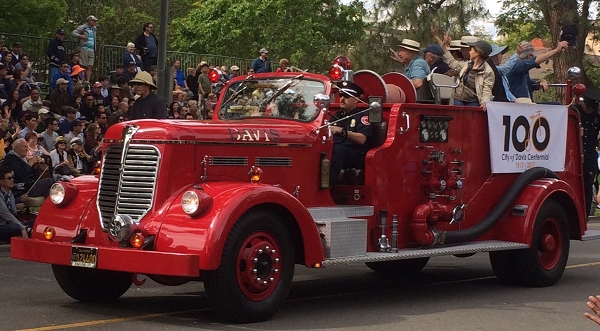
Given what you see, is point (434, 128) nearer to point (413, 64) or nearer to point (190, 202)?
point (413, 64)

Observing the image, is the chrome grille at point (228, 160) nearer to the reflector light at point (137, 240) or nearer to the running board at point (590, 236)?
the reflector light at point (137, 240)

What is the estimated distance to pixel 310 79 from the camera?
10461mm

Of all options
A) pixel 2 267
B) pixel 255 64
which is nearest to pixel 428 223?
pixel 2 267

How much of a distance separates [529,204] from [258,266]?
3.97m

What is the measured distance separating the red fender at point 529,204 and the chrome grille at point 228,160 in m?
3.53

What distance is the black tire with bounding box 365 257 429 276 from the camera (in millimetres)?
12523

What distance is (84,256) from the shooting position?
336 inches

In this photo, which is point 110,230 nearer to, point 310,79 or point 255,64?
point 310,79

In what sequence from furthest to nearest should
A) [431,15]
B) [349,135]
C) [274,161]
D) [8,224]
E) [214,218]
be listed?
[431,15] → [8,224] → [349,135] → [274,161] → [214,218]

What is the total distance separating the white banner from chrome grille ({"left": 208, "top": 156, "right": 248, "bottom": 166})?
11.1 feet

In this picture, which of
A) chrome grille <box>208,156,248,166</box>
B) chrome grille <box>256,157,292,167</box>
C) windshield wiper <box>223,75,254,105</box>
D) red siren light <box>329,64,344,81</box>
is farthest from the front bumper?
windshield wiper <box>223,75,254,105</box>

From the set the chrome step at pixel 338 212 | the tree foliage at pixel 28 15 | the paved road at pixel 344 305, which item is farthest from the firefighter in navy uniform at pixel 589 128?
the tree foliage at pixel 28 15

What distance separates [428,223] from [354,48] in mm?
27413

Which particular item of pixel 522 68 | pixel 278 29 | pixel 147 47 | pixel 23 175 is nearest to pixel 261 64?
pixel 147 47
